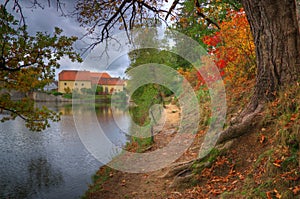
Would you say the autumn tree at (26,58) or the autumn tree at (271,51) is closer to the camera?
the autumn tree at (271,51)

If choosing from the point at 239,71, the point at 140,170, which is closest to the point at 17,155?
the point at 140,170

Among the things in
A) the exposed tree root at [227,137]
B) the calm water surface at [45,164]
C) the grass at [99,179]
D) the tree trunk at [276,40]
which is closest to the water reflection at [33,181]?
the calm water surface at [45,164]

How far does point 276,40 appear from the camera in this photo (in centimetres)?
402

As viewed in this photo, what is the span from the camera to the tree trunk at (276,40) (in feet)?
12.9

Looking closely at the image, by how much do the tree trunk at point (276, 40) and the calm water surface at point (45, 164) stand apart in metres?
6.34

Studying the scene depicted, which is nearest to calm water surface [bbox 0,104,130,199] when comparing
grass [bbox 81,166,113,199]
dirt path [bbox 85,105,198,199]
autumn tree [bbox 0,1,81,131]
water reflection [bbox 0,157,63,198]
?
water reflection [bbox 0,157,63,198]

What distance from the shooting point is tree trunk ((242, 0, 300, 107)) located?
3934 mm

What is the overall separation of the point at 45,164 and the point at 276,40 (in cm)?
983

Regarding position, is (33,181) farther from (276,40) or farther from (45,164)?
(276,40)

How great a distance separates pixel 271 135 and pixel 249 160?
0.55 m

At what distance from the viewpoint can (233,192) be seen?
339 centimetres

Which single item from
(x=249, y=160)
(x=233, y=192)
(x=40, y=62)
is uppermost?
(x=40, y=62)

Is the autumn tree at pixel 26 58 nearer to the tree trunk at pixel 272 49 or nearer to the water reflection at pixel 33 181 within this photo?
the water reflection at pixel 33 181

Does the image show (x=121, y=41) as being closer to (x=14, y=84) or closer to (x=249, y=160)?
(x=14, y=84)
